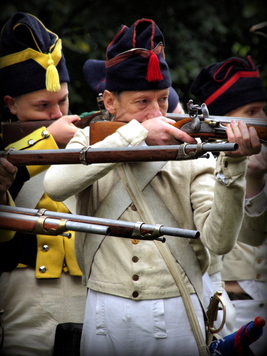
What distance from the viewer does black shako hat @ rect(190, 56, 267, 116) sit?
13.1 ft

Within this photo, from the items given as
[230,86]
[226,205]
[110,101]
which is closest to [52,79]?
[110,101]

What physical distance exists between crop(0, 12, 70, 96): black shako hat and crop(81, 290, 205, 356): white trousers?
5.03ft

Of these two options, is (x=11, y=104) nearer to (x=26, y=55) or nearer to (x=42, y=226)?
(x=26, y=55)

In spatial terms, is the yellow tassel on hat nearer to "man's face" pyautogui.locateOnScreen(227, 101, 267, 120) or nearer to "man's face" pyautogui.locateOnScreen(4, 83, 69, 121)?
"man's face" pyautogui.locateOnScreen(4, 83, 69, 121)

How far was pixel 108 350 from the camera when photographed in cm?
277

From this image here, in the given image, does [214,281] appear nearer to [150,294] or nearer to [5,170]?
[150,294]

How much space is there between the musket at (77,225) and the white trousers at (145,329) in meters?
0.41

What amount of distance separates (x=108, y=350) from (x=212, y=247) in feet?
2.07

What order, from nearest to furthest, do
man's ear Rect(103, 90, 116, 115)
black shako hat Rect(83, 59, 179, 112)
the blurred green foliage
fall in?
man's ear Rect(103, 90, 116, 115)
black shako hat Rect(83, 59, 179, 112)
the blurred green foliage

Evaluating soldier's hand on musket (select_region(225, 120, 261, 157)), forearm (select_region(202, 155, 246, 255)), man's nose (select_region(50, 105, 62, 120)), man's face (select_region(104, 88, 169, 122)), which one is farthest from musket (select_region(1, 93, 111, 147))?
soldier's hand on musket (select_region(225, 120, 261, 157))

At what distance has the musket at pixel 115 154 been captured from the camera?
2.36 m

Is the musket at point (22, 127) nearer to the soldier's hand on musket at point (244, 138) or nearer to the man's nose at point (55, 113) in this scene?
the man's nose at point (55, 113)

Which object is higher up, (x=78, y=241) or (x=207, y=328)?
(x=78, y=241)

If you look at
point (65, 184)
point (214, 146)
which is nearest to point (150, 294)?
point (65, 184)
